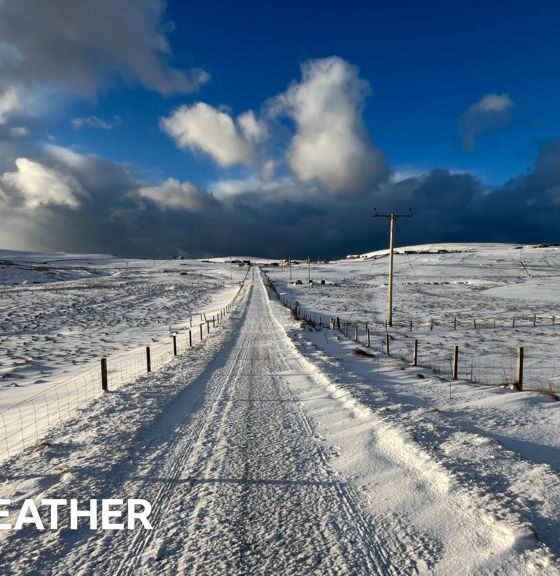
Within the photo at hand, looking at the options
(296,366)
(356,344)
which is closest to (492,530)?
(296,366)

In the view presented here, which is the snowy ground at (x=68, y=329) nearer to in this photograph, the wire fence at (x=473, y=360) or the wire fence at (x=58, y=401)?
the wire fence at (x=58, y=401)

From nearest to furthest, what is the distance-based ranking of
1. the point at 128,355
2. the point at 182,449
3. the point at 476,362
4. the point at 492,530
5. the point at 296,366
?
the point at 492,530
the point at 182,449
the point at 296,366
the point at 476,362
the point at 128,355

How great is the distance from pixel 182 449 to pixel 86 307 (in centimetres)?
3979

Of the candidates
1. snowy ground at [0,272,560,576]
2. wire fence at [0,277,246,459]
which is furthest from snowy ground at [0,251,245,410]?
snowy ground at [0,272,560,576]

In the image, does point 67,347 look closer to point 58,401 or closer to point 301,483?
point 58,401

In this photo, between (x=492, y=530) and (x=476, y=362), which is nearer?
(x=492, y=530)

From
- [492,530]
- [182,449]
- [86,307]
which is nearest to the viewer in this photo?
[492,530]

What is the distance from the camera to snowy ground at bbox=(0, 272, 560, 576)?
3.91 meters

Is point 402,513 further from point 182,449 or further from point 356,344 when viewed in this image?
point 356,344

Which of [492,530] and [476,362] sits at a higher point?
[492,530]

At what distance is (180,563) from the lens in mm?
3848

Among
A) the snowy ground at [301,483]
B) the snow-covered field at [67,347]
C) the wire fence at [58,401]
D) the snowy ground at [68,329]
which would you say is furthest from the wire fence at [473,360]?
the snowy ground at [68,329]

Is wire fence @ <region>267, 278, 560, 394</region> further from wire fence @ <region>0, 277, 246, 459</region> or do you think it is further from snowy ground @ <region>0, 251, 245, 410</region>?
snowy ground @ <region>0, 251, 245, 410</region>

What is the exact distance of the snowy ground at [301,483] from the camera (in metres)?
3.91
